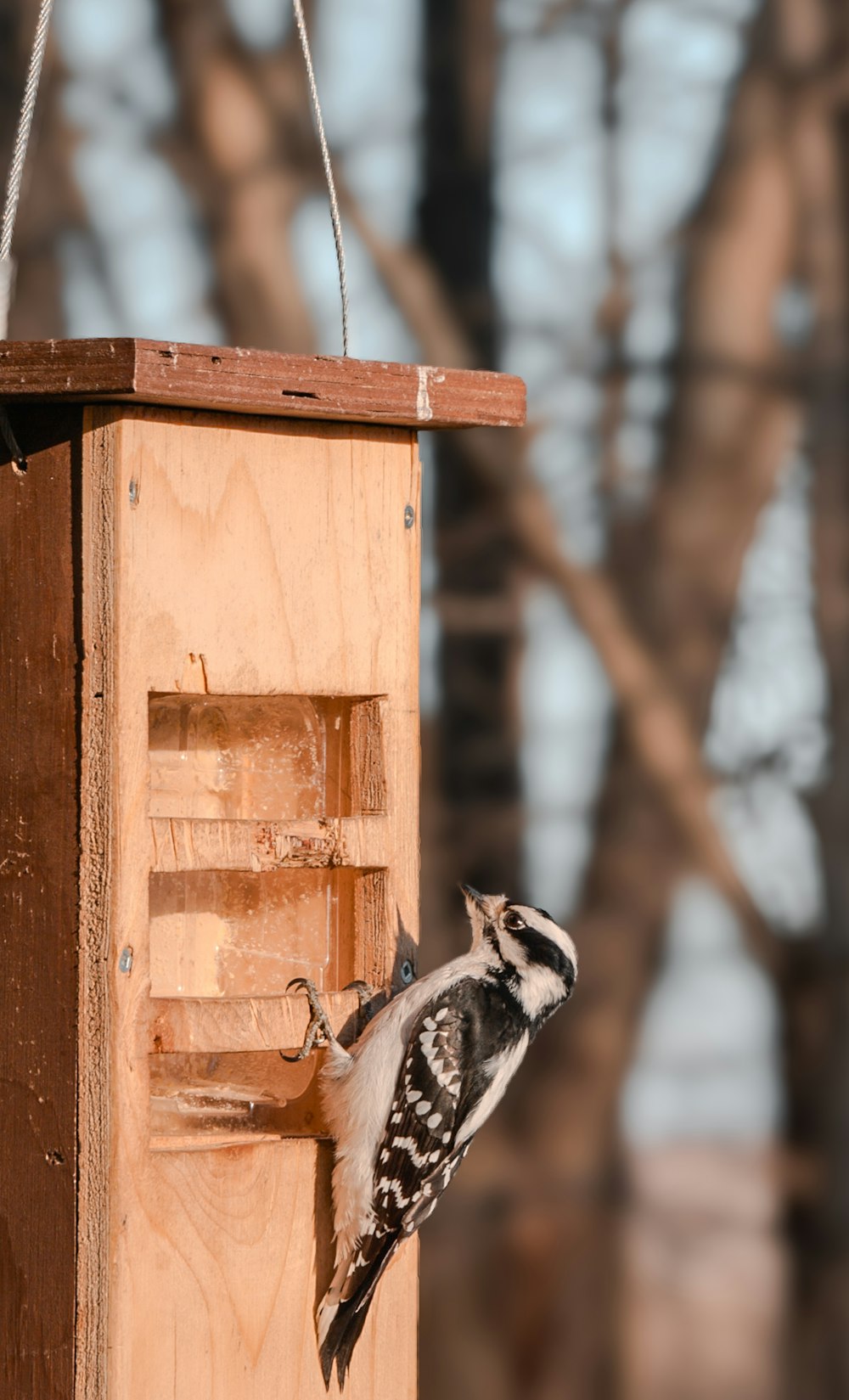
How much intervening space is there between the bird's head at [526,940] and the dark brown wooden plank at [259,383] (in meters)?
0.63

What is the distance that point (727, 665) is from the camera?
4.54 meters

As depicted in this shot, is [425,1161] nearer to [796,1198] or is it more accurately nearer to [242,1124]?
[242,1124]

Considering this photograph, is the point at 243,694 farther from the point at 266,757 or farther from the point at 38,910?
the point at 38,910

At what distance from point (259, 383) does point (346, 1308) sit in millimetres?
1034

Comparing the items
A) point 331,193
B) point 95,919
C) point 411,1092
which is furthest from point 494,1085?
point 331,193

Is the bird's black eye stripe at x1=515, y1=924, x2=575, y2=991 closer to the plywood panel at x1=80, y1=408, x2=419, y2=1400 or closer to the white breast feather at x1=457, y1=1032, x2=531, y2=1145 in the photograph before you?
the white breast feather at x1=457, y1=1032, x2=531, y2=1145

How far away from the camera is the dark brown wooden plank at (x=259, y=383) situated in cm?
179

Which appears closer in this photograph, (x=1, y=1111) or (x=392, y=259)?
(x=1, y=1111)

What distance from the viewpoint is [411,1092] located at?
210 cm

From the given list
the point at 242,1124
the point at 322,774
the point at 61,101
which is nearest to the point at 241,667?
the point at 322,774

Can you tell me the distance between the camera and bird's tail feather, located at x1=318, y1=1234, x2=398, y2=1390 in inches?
78.5

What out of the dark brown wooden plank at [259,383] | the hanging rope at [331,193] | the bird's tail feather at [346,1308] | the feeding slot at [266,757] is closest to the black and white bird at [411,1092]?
the bird's tail feather at [346,1308]

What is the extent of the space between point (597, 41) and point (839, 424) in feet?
3.81

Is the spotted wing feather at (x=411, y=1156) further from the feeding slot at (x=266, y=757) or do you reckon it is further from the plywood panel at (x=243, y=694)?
the feeding slot at (x=266, y=757)
